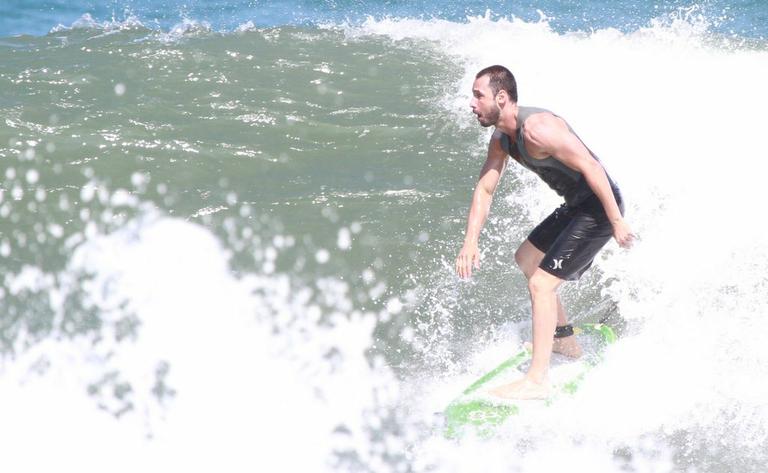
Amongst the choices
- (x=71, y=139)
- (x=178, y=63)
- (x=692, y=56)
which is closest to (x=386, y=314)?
(x=71, y=139)

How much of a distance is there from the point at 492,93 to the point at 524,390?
1789 millimetres

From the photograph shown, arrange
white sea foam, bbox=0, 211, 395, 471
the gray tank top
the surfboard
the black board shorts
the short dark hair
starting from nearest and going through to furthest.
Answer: the short dark hair, the gray tank top, the black board shorts, the surfboard, white sea foam, bbox=0, 211, 395, 471

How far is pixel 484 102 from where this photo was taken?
215 inches

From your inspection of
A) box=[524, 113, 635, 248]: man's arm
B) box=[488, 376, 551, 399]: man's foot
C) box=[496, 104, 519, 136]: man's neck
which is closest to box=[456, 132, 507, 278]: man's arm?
box=[496, 104, 519, 136]: man's neck

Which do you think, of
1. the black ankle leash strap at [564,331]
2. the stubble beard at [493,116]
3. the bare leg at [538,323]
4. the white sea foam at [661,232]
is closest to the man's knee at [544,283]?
the bare leg at [538,323]

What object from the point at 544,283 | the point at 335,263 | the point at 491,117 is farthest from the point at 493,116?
the point at 335,263

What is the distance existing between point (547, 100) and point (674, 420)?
209 inches

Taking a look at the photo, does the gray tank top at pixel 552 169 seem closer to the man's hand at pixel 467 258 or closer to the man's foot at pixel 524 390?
the man's hand at pixel 467 258

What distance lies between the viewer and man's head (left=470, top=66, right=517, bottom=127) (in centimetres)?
545

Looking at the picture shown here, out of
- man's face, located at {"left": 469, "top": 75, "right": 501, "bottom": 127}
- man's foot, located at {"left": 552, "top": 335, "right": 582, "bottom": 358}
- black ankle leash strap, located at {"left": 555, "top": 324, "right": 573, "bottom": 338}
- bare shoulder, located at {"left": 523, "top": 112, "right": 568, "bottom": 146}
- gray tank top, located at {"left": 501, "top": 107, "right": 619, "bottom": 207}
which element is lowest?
man's foot, located at {"left": 552, "top": 335, "right": 582, "bottom": 358}

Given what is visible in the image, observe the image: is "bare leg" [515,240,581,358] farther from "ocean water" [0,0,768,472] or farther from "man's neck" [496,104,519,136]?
"man's neck" [496,104,519,136]

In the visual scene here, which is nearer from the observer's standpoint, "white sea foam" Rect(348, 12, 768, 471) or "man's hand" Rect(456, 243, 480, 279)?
"man's hand" Rect(456, 243, 480, 279)

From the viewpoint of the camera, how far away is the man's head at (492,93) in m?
5.45

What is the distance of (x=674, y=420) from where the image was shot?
622 centimetres
